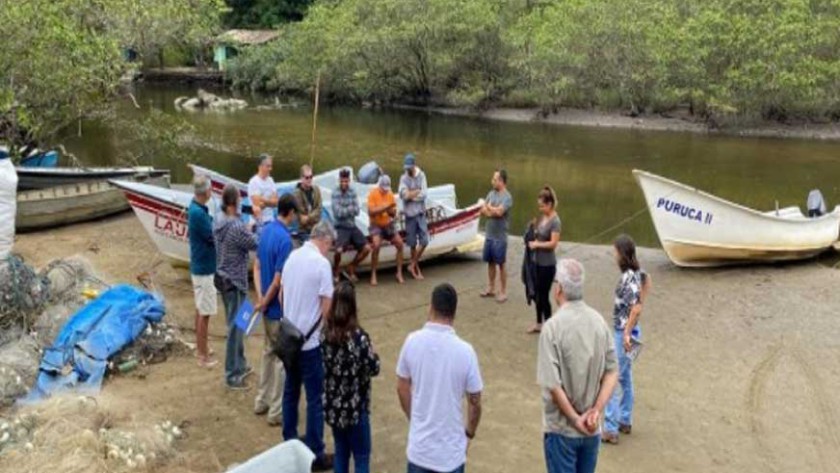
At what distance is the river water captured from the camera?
1973 centimetres

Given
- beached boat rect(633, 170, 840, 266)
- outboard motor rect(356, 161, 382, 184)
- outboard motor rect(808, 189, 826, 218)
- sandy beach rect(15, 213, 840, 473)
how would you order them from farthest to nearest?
outboard motor rect(808, 189, 826, 218) → outboard motor rect(356, 161, 382, 184) → beached boat rect(633, 170, 840, 266) → sandy beach rect(15, 213, 840, 473)

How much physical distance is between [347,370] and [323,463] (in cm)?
122

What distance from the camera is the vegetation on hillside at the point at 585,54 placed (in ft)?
99.5

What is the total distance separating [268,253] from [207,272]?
1.41 metres

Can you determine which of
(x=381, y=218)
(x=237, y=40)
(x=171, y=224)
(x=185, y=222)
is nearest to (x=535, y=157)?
(x=381, y=218)

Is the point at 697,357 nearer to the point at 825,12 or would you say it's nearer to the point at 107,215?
the point at 107,215

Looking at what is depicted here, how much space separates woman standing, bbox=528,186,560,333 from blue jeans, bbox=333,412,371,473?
386 centimetres

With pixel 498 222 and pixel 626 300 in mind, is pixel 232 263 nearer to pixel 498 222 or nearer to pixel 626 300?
pixel 626 300

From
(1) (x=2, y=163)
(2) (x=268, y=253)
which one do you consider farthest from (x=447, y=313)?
(1) (x=2, y=163)

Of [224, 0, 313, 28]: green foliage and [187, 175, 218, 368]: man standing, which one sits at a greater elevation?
[224, 0, 313, 28]: green foliage

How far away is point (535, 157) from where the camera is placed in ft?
85.3

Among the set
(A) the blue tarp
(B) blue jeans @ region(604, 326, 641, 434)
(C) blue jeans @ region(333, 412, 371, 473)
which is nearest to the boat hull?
(A) the blue tarp

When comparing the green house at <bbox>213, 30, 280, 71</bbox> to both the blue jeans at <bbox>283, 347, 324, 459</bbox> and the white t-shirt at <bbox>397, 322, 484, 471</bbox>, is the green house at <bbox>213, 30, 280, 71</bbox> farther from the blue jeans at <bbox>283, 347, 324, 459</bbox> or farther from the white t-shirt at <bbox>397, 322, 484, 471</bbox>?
the white t-shirt at <bbox>397, 322, 484, 471</bbox>

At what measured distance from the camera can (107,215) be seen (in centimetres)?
1363
